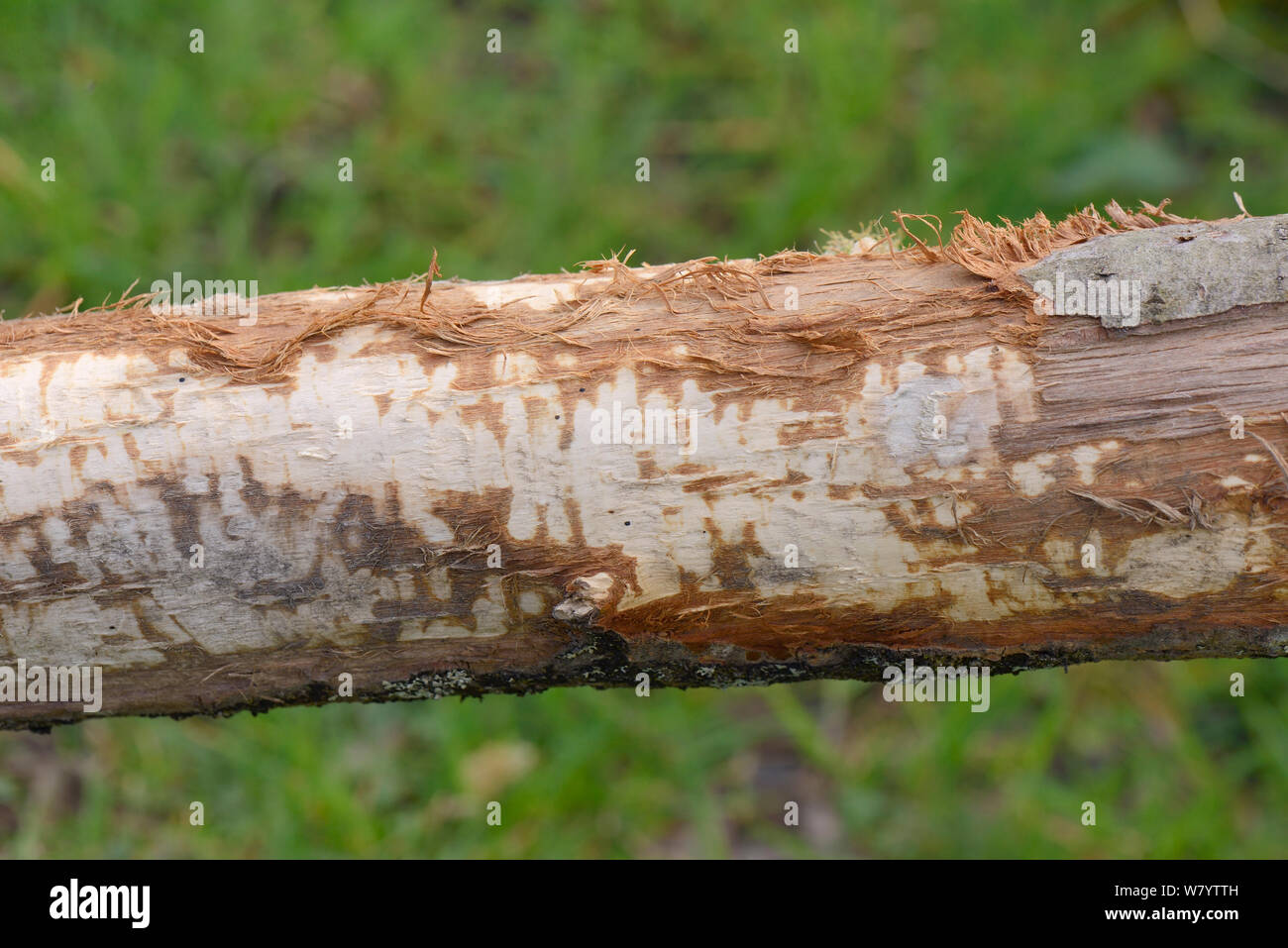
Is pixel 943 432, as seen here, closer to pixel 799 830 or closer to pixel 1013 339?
pixel 1013 339

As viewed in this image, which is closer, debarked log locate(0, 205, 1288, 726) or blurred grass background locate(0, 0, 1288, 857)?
debarked log locate(0, 205, 1288, 726)

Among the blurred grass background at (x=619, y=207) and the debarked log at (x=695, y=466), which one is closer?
the debarked log at (x=695, y=466)

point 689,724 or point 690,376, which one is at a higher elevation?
point 690,376

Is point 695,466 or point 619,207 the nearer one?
point 695,466
